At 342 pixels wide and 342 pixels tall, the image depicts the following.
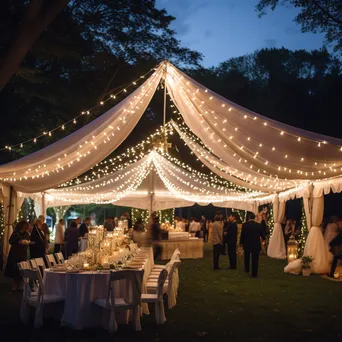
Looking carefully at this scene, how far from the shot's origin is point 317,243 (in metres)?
10.8

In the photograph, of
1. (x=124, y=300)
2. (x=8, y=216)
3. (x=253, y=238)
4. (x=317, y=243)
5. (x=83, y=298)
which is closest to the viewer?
(x=83, y=298)

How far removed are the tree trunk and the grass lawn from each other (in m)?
3.51

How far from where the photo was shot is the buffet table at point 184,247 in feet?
48.8

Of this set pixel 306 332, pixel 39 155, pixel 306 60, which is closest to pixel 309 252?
pixel 306 332

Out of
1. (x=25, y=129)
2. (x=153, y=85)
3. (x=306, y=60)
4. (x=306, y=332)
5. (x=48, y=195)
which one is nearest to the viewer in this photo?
(x=306, y=332)

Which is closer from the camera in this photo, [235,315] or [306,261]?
[235,315]

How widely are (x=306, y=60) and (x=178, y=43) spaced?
8.36 metres

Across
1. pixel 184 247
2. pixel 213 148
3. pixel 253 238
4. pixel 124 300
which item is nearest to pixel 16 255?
pixel 124 300

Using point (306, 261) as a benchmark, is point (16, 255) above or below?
above

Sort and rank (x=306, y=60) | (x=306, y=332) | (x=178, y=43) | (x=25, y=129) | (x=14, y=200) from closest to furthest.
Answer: (x=306, y=332)
(x=14, y=200)
(x=25, y=129)
(x=178, y=43)
(x=306, y=60)

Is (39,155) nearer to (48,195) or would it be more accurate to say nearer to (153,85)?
(153,85)

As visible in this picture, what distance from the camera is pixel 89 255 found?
6.29 metres

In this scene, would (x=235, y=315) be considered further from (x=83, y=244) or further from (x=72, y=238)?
(x=83, y=244)

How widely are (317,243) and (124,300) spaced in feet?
21.5
